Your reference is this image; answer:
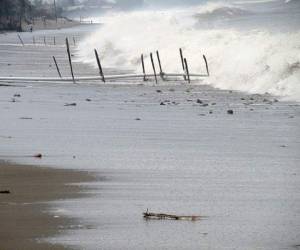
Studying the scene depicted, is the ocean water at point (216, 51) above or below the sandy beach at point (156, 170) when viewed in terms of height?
above

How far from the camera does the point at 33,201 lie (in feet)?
32.0

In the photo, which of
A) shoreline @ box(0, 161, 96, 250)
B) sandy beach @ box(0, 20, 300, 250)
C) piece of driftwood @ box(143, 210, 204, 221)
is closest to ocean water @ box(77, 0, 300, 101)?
sandy beach @ box(0, 20, 300, 250)

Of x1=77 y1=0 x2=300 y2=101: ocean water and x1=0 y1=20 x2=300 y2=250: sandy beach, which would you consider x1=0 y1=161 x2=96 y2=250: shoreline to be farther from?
x1=77 y1=0 x2=300 y2=101: ocean water

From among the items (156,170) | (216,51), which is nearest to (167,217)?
(156,170)

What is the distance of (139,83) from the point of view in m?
33.1

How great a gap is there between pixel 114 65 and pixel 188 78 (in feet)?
58.8

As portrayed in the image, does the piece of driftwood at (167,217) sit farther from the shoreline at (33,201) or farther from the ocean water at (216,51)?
the ocean water at (216,51)

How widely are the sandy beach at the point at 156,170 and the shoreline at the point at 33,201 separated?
2 cm

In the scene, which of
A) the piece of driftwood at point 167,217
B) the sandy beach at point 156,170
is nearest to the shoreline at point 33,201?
the sandy beach at point 156,170

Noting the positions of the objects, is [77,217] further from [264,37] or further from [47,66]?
[47,66]

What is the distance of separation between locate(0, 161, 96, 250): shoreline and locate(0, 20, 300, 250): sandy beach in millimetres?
21

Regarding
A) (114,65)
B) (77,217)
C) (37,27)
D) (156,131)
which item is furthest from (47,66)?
(37,27)

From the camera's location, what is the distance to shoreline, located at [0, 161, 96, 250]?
8.05 meters

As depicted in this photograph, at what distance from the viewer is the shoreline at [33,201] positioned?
8055 millimetres
